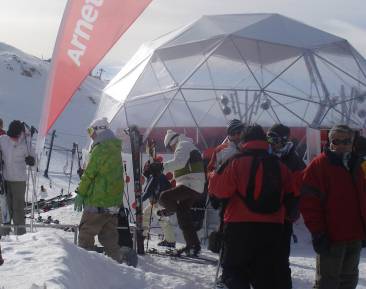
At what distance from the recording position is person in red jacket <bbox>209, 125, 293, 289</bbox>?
4.37 metres

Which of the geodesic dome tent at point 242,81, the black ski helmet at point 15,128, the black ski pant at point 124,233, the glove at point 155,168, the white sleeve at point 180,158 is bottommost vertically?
the black ski pant at point 124,233

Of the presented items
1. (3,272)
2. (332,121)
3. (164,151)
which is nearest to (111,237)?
(3,272)

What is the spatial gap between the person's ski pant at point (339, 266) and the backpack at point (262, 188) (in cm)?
55

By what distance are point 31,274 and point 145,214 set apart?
4090 millimetres

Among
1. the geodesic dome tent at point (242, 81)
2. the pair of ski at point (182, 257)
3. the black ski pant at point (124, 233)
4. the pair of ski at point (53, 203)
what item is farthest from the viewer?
the pair of ski at point (53, 203)

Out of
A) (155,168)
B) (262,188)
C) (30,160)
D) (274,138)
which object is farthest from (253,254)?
(30,160)

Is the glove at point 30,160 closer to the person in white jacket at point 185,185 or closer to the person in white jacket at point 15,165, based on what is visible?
the person in white jacket at point 15,165

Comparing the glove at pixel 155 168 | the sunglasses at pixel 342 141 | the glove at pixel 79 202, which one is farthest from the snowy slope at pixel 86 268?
the sunglasses at pixel 342 141

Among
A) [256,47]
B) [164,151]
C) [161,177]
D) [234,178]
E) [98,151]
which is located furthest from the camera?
[256,47]

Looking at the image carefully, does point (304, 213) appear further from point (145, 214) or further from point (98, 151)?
point (145, 214)

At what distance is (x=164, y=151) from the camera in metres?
11.4

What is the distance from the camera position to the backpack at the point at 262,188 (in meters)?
4.35

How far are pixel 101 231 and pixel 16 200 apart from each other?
1991mm

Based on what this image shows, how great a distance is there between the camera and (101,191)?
252 inches
